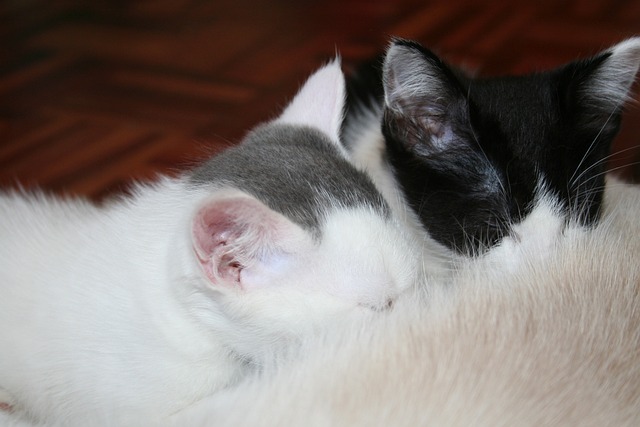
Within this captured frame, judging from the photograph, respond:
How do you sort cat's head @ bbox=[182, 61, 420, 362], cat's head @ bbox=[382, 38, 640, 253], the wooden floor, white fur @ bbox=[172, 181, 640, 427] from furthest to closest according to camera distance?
the wooden floor → cat's head @ bbox=[382, 38, 640, 253] → cat's head @ bbox=[182, 61, 420, 362] → white fur @ bbox=[172, 181, 640, 427]

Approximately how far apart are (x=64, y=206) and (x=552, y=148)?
2.27ft

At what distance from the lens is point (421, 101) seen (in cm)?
106

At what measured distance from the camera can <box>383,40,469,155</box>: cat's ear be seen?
3.37 ft

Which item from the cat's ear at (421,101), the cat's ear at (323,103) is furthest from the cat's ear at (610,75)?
the cat's ear at (323,103)

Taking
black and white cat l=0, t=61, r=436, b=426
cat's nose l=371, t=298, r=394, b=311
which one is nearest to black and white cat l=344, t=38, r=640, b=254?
black and white cat l=0, t=61, r=436, b=426

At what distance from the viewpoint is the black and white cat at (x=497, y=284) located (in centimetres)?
63

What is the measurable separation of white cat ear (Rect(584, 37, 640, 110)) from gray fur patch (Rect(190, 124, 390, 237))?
37 centimetres

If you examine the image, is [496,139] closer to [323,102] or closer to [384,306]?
[323,102]

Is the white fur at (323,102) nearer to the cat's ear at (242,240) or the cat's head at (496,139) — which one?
the cat's head at (496,139)

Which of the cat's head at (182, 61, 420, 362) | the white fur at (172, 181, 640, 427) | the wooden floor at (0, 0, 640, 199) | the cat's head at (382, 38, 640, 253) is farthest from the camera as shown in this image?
the wooden floor at (0, 0, 640, 199)

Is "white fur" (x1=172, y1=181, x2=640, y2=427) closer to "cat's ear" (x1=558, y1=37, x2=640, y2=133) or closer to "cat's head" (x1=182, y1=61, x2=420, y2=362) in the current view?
"cat's head" (x1=182, y1=61, x2=420, y2=362)

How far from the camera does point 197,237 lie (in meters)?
0.73

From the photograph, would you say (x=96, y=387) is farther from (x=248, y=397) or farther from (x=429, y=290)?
(x=429, y=290)

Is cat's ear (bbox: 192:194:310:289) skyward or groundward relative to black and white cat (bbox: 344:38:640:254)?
skyward
